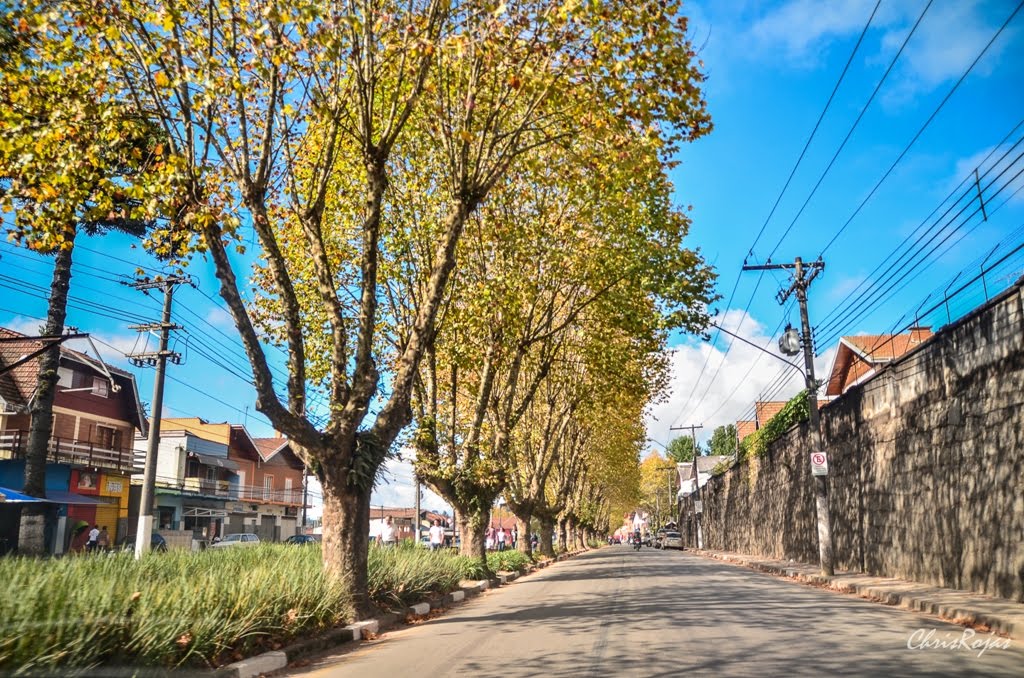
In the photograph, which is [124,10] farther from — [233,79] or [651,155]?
[651,155]

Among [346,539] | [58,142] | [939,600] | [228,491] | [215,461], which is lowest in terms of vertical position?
[939,600]

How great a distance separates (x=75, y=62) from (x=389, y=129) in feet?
12.5

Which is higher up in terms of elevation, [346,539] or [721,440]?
[721,440]

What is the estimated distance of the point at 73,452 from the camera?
32.9m

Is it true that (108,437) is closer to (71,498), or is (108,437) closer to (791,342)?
(71,498)

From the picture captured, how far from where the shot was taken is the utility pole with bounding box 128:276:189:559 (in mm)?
19414

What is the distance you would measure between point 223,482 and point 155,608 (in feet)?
153

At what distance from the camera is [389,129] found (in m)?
10.5

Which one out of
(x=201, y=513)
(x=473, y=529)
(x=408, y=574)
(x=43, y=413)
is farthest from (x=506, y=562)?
(x=201, y=513)

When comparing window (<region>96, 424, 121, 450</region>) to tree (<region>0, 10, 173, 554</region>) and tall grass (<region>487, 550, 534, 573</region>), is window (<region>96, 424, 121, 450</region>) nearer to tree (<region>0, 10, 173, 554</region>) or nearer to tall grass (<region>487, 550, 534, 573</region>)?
tall grass (<region>487, 550, 534, 573</region>)

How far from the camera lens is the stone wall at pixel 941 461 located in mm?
12000

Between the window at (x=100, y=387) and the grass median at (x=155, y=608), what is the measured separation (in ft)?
93.5

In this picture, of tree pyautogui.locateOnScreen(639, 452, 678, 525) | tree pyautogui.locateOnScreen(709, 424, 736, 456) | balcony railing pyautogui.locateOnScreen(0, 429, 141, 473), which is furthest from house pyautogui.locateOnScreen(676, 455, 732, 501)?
balcony railing pyautogui.locateOnScreen(0, 429, 141, 473)

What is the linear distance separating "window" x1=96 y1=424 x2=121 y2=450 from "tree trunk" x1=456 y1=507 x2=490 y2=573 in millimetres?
23076
